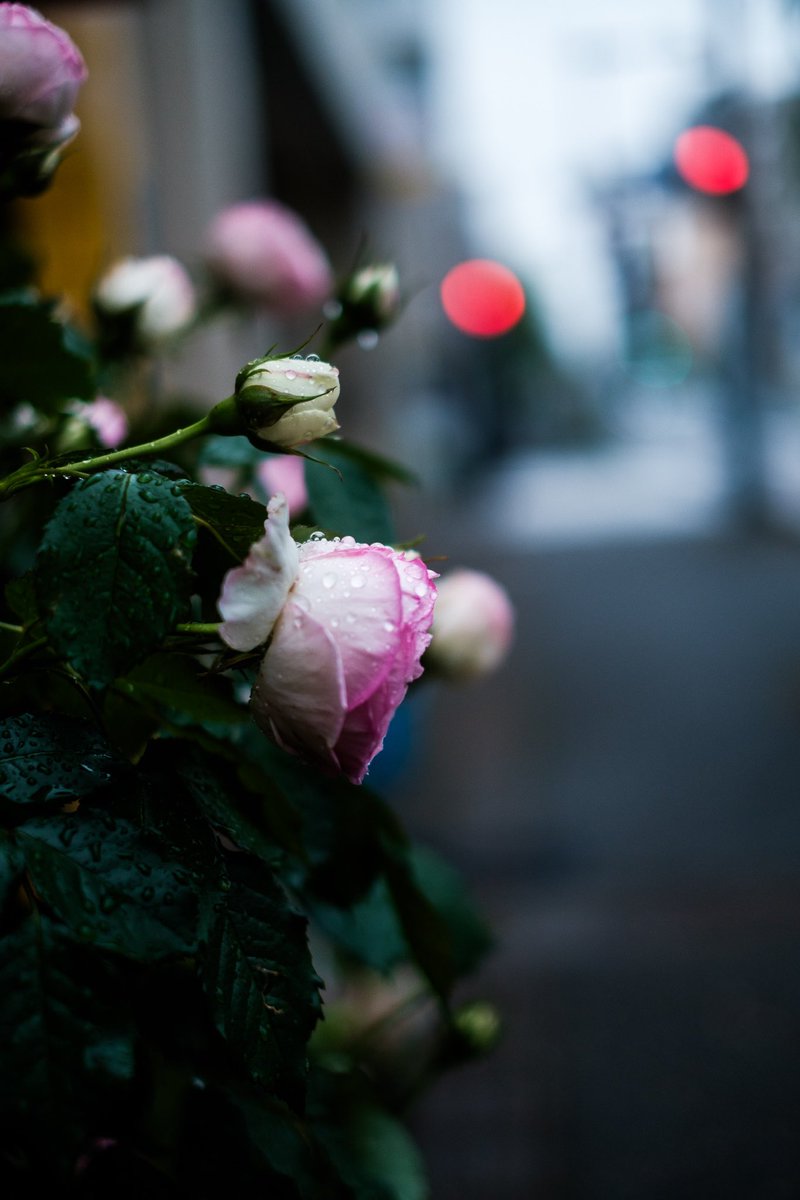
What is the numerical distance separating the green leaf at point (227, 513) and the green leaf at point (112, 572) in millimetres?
24

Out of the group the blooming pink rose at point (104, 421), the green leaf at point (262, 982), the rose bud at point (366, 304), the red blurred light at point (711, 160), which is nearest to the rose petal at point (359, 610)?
the green leaf at point (262, 982)

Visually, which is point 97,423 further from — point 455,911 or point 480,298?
point 480,298

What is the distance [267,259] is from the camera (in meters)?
1.39

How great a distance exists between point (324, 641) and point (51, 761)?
12 centimetres

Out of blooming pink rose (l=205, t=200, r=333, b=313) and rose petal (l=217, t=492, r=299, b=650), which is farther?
blooming pink rose (l=205, t=200, r=333, b=313)

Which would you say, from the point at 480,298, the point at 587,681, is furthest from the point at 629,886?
the point at 480,298

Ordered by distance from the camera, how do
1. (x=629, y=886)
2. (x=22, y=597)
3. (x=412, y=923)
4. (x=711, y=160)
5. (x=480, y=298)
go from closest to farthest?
1. (x=22, y=597)
2. (x=412, y=923)
3. (x=629, y=886)
4. (x=711, y=160)
5. (x=480, y=298)

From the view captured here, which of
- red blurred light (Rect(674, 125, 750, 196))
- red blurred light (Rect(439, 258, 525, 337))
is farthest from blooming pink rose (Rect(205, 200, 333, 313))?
red blurred light (Rect(439, 258, 525, 337))

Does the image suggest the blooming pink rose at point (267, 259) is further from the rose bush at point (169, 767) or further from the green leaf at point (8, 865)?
the green leaf at point (8, 865)

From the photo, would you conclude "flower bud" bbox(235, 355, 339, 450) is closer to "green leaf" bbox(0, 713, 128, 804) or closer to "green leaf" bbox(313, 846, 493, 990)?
"green leaf" bbox(0, 713, 128, 804)

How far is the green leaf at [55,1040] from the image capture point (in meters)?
0.39

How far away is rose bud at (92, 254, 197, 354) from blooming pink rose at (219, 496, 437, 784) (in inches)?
24.3

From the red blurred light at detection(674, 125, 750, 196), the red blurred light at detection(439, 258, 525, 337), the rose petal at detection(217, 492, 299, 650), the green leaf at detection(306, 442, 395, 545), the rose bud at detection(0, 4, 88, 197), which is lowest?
the red blurred light at detection(439, 258, 525, 337)

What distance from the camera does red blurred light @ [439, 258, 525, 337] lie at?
27109 millimetres
